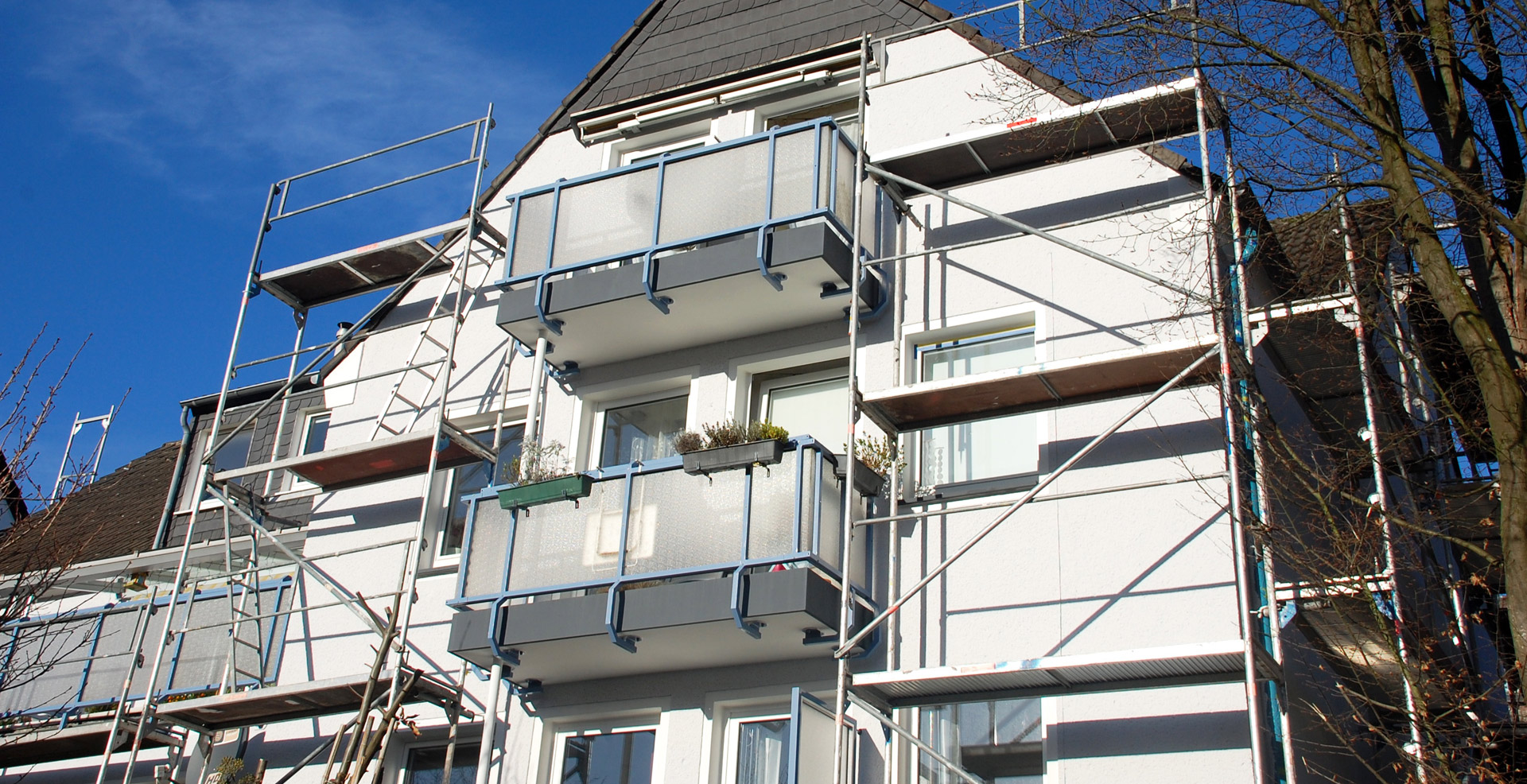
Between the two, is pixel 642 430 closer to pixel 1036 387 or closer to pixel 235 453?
pixel 1036 387

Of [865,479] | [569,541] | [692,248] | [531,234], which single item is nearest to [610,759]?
[569,541]

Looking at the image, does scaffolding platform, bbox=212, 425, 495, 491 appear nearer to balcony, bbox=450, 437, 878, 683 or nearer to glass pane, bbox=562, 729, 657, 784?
balcony, bbox=450, 437, 878, 683

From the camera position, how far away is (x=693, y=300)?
12.2m

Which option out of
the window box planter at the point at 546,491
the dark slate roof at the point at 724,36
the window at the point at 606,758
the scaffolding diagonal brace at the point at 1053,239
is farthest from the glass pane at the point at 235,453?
the scaffolding diagonal brace at the point at 1053,239

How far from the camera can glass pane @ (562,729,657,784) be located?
11.3 m

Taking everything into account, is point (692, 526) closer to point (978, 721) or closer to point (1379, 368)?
point (978, 721)

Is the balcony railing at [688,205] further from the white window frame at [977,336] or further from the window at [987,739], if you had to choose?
the window at [987,739]

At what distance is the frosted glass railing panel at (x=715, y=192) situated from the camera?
12.0 metres

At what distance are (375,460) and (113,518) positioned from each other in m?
7.20

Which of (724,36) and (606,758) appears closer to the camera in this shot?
(606,758)

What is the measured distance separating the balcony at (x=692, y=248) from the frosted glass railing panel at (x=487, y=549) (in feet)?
5.79

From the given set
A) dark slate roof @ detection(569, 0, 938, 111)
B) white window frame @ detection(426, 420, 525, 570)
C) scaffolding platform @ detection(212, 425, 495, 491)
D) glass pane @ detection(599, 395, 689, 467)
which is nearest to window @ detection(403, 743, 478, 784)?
white window frame @ detection(426, 420, 525, 570)

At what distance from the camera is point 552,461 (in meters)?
12.7

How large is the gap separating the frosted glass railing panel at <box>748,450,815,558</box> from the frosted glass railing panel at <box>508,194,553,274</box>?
129 inches
